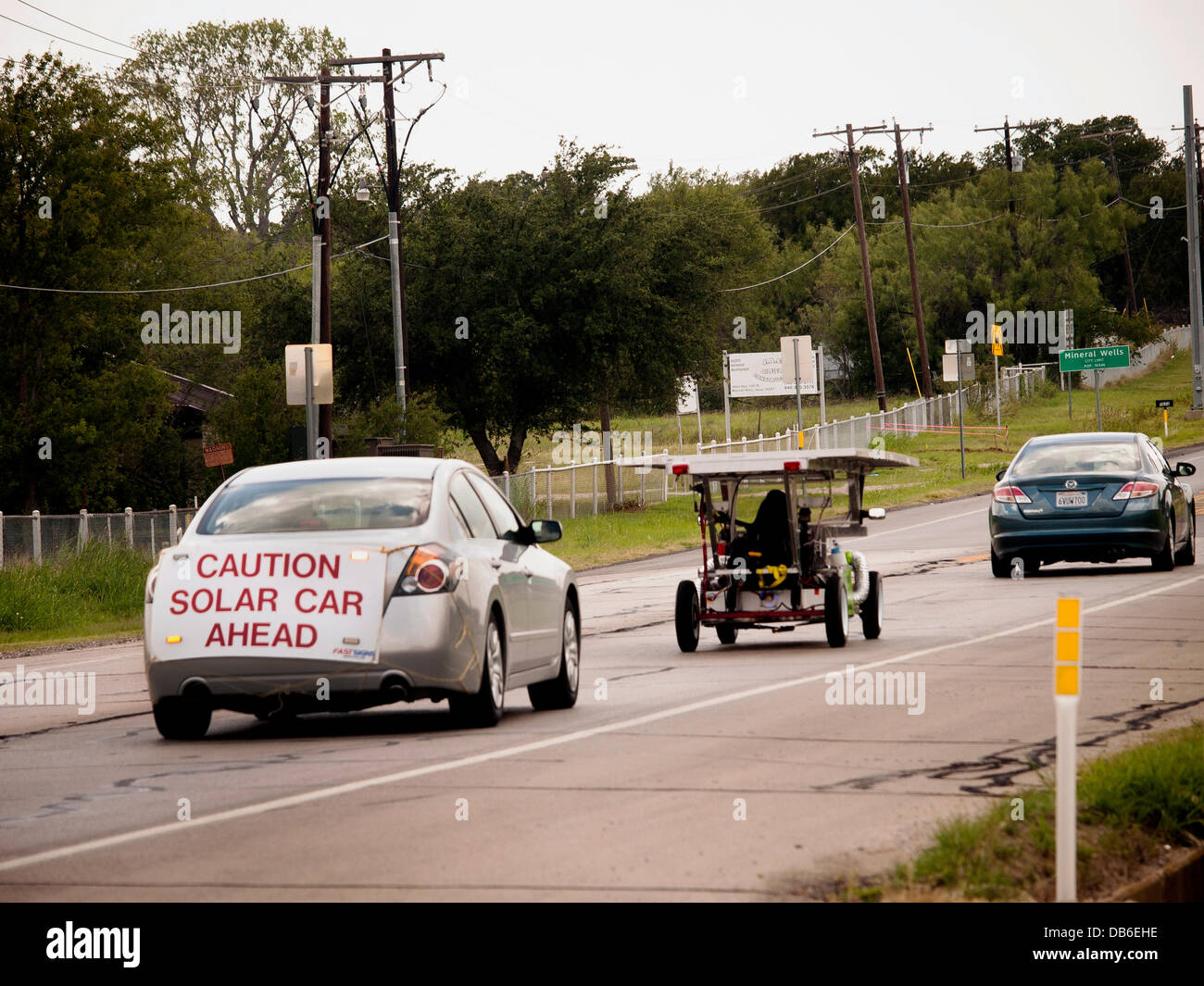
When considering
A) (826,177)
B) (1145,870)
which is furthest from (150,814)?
(826,177)

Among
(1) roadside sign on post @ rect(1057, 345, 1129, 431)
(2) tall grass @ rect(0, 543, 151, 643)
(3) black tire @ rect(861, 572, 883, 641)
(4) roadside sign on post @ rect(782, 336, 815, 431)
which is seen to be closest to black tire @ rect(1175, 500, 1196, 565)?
(3) black tire @ rect(861, 572, 883, 641)

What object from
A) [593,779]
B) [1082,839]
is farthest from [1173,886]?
[593,779]

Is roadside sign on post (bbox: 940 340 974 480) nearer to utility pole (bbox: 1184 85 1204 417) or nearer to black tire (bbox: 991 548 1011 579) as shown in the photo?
utility pole (bbox: 1184 85 1204 417)

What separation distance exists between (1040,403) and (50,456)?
47014 mm

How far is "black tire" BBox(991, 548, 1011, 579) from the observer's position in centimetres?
2239

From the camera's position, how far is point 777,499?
1595 centimetres

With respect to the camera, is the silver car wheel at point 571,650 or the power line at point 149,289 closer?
the silver car wheel at point 571,650

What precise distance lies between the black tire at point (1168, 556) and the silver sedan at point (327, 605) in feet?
42.1

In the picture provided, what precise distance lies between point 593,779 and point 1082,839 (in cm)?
279

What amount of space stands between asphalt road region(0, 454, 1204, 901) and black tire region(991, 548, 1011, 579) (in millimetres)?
5941

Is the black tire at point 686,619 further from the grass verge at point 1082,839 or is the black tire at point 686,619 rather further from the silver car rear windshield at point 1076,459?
the grass verge at point 1082,839

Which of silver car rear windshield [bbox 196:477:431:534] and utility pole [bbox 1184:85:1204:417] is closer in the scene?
silver car rear windshield [bbox 196:477:431:534]

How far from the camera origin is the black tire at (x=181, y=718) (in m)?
10.8

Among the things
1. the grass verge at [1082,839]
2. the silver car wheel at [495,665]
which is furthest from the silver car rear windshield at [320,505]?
the grass verge at [1082,839]
